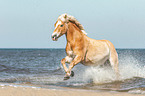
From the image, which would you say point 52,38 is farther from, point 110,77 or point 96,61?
point 110,77

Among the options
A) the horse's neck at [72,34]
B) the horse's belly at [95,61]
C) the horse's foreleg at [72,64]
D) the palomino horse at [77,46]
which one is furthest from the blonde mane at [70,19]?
the horse's foreleg at [72,64]

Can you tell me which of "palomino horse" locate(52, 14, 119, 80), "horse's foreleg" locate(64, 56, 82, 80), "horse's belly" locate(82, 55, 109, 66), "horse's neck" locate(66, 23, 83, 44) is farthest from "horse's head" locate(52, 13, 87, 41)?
"horse's belly" locate(82, 55, 109, 66)

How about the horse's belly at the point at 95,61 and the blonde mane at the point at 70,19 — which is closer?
the blonde mane at the point at 70,19

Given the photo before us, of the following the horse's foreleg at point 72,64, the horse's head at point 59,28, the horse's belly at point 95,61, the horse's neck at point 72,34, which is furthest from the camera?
the horse's belly at point 95,61

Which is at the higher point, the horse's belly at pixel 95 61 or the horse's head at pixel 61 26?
the horse's head at pixel 61 26

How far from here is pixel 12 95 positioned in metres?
5.24

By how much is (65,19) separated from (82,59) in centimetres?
146

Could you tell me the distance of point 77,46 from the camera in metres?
7.44

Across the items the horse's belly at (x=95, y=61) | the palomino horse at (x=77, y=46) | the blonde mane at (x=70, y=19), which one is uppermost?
the blonde mane at (x=70, y=19)

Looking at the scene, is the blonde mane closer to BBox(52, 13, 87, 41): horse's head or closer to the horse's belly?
BBox(52, 13, 87, 41): horse's head

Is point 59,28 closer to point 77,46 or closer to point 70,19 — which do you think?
point 70,19

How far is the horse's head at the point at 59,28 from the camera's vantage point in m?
6.95

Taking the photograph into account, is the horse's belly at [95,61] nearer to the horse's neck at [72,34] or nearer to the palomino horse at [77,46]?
the palomino horse at [77,46]

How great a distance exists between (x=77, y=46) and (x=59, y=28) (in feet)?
2.87
